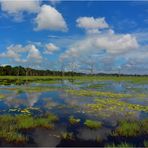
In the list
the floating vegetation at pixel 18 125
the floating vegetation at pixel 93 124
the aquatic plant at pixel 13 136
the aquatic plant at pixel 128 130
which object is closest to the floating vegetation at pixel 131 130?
the aquatic plant at pixel 128 130

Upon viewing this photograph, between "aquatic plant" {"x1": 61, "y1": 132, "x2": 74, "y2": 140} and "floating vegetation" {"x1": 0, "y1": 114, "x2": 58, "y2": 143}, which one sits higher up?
"floating vegetation" {"x1": 0, "y1": 114, "x2": 58, "y2": 143}

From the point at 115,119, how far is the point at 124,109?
5.26 metres

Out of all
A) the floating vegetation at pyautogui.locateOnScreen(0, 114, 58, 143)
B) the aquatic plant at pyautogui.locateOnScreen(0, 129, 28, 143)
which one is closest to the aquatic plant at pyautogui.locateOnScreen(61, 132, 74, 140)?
the floating vegetation at pyautogui.locateOnScreen(0, 114, 58, 143)

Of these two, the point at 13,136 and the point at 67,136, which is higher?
the point at 13,136

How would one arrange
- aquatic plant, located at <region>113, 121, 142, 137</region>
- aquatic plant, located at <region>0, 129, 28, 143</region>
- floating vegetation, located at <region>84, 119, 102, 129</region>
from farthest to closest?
1. floating vegetation, located at <region>84, 119, 102, 129</region>
2. aquatic plant, located at <region>113, 121, 142, 137</region>
3. aquatic plant, located at <region>0, 129, 28, 143</region>

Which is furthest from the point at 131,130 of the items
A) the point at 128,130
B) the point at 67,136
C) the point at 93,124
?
the point at 67,136

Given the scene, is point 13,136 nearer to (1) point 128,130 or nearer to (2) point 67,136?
(2) point 67,136

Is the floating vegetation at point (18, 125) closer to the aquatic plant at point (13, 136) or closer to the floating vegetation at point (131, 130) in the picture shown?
the aquatic plant at point (13, 136)

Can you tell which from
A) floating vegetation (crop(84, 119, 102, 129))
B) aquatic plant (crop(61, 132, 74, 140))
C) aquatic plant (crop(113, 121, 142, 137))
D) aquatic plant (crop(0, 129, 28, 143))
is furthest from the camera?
floating vegetation (crop(84, 119, 102, 129))

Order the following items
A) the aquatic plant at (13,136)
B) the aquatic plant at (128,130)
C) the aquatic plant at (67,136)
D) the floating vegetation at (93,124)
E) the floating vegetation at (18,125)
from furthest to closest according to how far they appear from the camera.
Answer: the floating vegetation at (93,124) → the aquatic plant at (128,130) → the aquatic plant at (67,136) → the floating vegetation at (18,125) → the aquatic plant at (13,136)

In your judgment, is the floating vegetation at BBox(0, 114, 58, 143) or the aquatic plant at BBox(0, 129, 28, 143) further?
the floating vegetation at BBox(0, 114, 58, 143)

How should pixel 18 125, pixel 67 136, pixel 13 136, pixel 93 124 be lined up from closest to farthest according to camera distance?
pixel 13 136, pixel 67 136, pixel 18 125, pixel 93 124

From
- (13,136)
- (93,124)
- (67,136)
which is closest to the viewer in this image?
(13,136)

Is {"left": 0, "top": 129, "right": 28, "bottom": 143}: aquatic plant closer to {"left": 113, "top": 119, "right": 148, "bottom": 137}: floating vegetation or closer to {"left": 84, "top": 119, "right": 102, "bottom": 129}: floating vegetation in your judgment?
{"left": 84, "top": 119, "right": 102, "bottom": 129}: floating vegetation
